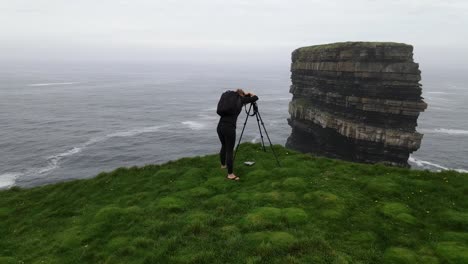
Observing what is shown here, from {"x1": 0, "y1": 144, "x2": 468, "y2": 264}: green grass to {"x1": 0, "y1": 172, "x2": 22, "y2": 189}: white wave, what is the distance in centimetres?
4318

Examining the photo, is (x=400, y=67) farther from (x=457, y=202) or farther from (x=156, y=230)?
(x=156, y=230)

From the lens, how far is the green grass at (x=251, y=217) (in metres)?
9.17

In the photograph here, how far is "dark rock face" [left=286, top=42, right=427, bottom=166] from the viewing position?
5956 centimetres

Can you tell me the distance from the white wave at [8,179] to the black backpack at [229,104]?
52335mm

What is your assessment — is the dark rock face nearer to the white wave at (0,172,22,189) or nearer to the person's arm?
the person's arm

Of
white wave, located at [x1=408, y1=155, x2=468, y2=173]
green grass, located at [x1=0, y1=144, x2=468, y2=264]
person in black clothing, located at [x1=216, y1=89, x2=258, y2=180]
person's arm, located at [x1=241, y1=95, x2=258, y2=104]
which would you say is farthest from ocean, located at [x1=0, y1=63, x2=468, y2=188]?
person's arm, located at [x1=241, y1=95, x2=258, y2=104]

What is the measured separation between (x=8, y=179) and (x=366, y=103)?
222ft

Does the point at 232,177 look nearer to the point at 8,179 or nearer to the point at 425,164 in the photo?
the point at 8,179

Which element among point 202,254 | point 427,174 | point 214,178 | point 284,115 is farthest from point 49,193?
point 284,115

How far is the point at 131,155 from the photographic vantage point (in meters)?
72.1

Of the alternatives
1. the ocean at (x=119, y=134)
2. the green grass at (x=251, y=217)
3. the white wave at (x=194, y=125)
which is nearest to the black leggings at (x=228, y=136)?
the green grass at (x=251, y=217)

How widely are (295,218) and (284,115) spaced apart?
364 ft

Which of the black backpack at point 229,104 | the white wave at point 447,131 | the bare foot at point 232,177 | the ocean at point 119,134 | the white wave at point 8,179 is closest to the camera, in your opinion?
the black backpack at point 229,104

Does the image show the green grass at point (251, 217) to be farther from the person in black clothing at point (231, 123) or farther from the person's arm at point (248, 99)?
the person's arm at point (248, 99)
